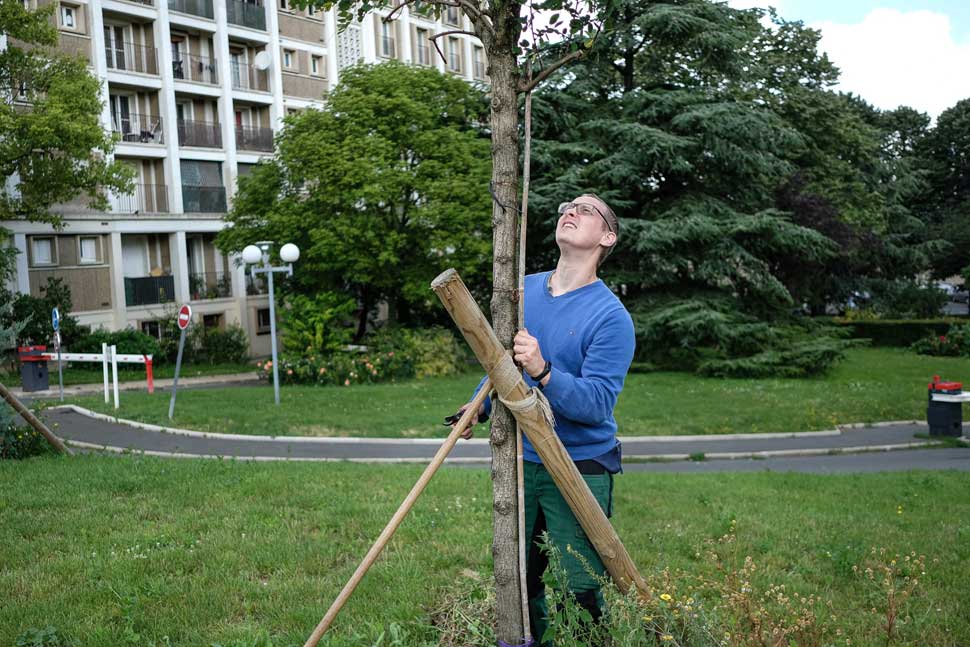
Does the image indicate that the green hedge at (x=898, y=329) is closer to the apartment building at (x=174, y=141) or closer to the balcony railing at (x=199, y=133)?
the apartment building at (x=174, y=141)

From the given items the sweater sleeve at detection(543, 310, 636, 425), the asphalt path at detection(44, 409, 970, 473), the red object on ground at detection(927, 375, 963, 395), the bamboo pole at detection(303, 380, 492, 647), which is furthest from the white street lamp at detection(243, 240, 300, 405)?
the sweater sleeve at detection(543, 310, 636, 425)

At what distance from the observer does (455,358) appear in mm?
26484

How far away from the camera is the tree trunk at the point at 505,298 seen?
376 centimetres

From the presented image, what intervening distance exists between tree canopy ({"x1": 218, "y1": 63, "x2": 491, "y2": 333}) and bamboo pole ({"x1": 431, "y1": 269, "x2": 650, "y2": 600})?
22750 millimetres

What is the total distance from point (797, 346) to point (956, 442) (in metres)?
9.80

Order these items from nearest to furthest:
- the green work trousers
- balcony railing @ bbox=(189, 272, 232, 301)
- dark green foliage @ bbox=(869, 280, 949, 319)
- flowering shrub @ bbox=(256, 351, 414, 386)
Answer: the green work trousers < flowering shrub @ bbox=(256, 351, 414, 386) < balcony railing @ bbox=(189, 272, 232, 301) < dark green foliage @ bbox=(869, 280, 949, 319)

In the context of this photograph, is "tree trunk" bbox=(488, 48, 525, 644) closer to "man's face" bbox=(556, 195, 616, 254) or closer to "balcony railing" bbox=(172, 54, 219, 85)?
"man's face" bbox=(556, 195, 616, 254)

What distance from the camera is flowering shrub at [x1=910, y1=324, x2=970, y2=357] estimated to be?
3117 centimetres

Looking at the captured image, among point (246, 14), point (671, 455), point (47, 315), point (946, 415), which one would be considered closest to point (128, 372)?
point (47, 315)

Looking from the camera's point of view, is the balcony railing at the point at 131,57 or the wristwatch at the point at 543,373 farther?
the balcony railing at the point at 131,57

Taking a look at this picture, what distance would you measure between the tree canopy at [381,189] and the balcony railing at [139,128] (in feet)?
24.3

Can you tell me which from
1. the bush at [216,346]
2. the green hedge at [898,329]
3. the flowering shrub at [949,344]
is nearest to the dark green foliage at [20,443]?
the bush at [216,346]

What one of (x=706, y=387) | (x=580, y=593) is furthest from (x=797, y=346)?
(x=580, y=593)

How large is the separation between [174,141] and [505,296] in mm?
33456
